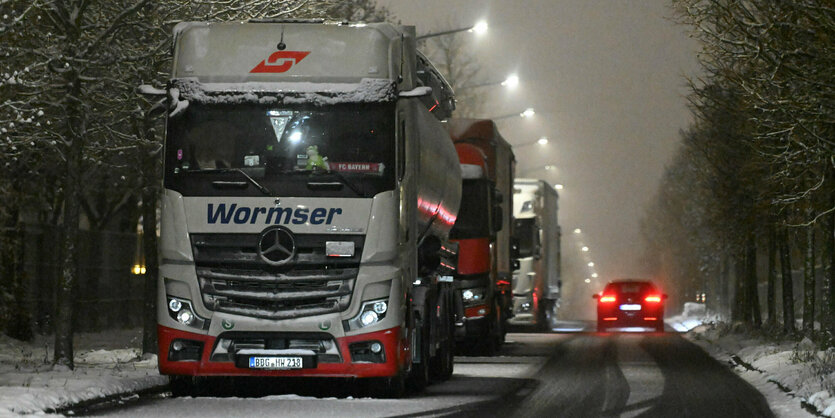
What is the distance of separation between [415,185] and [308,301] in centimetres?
233

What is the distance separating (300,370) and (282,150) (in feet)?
7.79

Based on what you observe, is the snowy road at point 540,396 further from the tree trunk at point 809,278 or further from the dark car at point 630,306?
the dark car at point 630,306

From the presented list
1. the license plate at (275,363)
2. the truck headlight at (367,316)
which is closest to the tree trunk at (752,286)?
the truck headlight at (367,316)

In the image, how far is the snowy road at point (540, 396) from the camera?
615 inches

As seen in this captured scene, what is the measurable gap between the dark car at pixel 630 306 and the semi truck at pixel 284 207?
91.6 ft

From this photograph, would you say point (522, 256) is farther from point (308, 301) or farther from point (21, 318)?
point (308, 301)

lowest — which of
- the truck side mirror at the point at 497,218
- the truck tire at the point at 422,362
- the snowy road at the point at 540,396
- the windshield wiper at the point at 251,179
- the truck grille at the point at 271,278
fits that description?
the snowy road at the point at 540,396

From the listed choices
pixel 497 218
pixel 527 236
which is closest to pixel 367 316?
pixel 497 218

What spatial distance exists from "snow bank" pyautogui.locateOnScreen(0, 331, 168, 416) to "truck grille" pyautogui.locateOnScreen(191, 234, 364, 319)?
1.81m

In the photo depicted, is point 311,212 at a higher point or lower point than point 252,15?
lower

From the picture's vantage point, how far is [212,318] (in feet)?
53.1

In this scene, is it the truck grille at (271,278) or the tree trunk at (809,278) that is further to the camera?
the tree trunk at (809,278)

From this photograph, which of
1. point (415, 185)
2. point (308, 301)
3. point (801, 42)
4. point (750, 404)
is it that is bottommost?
point (750, 404)

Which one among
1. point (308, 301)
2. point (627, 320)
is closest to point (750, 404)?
point (308, 301)
